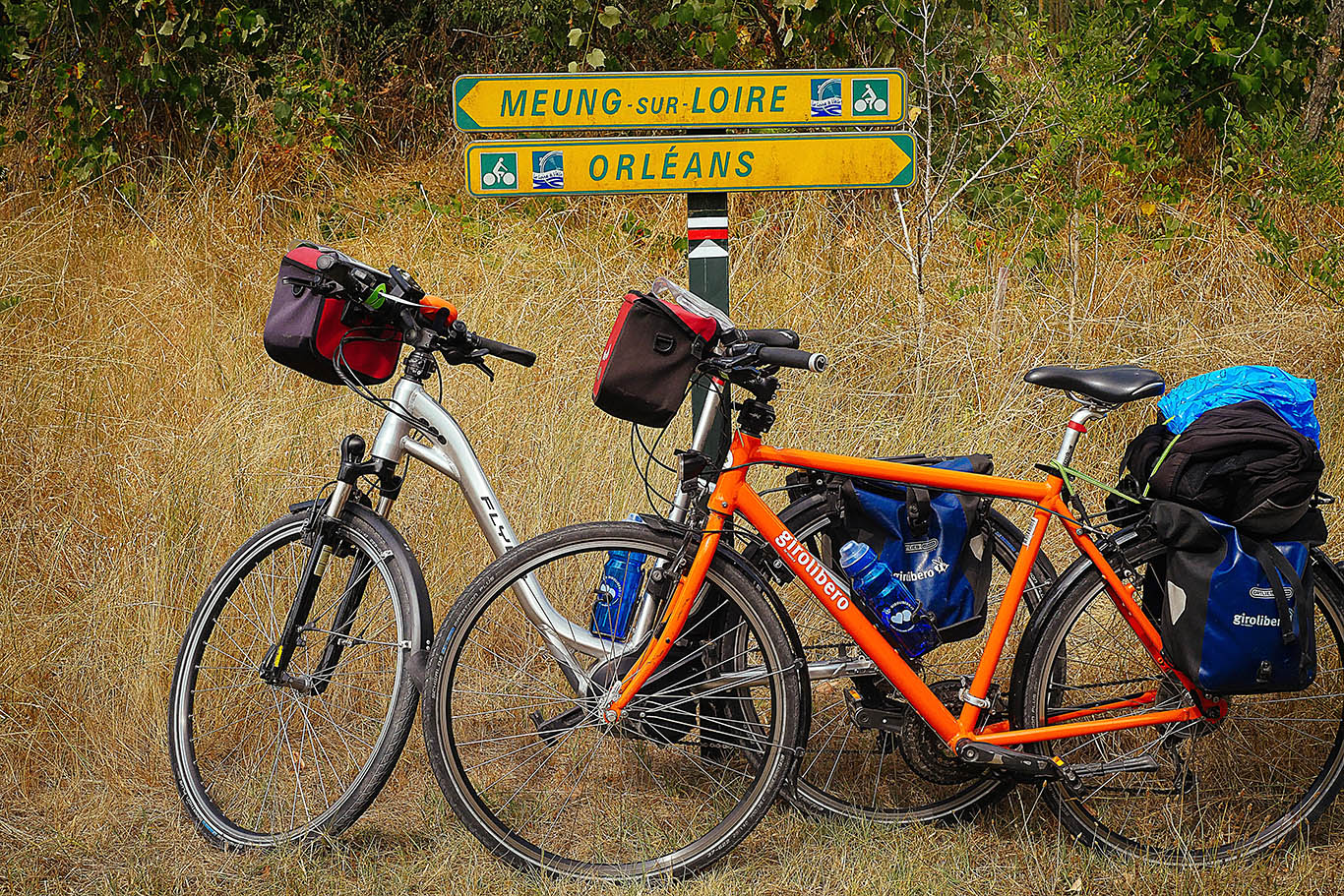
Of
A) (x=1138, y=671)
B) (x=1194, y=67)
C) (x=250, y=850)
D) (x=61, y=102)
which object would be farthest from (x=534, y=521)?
(x=1194, y=67)

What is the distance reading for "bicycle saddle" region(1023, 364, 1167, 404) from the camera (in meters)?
2.80

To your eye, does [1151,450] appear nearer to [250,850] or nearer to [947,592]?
[947,592]

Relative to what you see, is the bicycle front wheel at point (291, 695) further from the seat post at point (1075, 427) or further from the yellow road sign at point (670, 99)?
the seat post at point (1075, 427)

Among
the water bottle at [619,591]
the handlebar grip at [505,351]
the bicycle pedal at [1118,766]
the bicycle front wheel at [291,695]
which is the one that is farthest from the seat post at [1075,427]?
the bicycle front wheel at [291,695]

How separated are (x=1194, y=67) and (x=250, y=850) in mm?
6776

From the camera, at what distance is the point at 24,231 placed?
19.2 ft

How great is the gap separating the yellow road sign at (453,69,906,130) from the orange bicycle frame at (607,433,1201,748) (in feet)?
3.86

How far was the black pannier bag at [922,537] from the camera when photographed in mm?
2926

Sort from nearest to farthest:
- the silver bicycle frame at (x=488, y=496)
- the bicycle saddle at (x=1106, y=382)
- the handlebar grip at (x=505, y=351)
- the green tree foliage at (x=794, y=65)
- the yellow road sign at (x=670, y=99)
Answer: the bicycle saddle at (x=1106, y=382) → the silver bicycle frame at (x=488, y=496) → the handlebar grip at (x=505, y=351) → the yellow road sign at (x=670, y=99) → the green tree foliage at (x=794, y=65)

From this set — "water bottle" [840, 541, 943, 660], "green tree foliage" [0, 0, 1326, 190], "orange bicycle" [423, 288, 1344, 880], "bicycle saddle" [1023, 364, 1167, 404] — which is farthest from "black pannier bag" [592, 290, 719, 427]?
"green tree foliage" [0, 0, 1326, 190]

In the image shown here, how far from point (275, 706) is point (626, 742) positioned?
101 centimetres

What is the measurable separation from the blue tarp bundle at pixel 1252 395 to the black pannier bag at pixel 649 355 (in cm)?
119

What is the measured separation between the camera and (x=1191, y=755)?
341 centimetres

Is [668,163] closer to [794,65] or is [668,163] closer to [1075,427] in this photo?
[1075,427]
